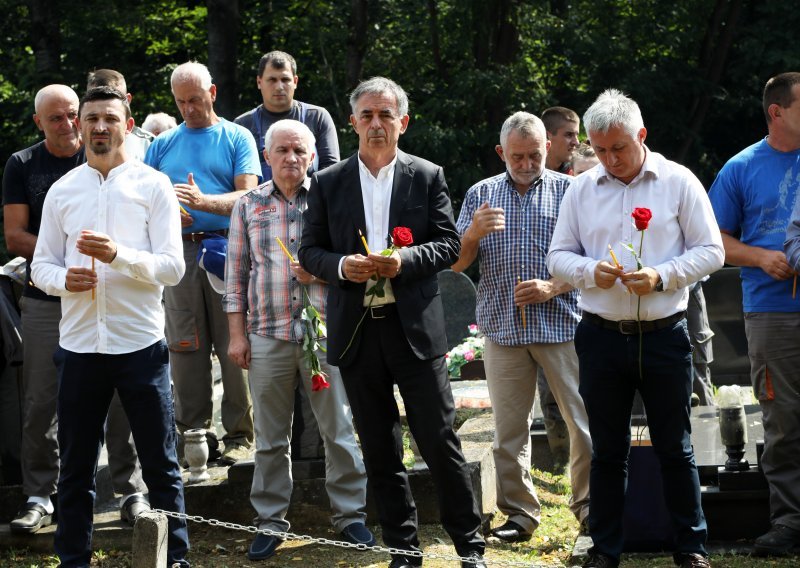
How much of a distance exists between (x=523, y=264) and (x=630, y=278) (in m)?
1.37

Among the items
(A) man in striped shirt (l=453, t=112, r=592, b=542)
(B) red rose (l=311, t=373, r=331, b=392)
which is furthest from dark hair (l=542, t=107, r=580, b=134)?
(B) red rose (l=311, t=373, r=331, b=392)

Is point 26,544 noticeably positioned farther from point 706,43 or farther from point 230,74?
point 706,43

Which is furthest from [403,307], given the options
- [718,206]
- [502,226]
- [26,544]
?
[26,544]

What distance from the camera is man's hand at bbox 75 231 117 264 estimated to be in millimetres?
5105

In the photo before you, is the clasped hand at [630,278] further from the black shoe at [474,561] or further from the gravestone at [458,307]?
the gravestone at [458,307]

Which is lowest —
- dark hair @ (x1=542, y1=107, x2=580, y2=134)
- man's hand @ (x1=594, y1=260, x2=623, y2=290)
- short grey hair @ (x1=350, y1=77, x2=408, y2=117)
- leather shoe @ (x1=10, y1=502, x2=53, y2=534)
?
leather shoe @ (x1=10, y1=502, x2=53, y2=534)

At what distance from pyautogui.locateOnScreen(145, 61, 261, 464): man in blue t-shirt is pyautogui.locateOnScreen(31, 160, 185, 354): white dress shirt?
1.26 metres

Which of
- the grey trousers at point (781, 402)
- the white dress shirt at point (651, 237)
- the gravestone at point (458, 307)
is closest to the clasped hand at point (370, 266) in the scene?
the white dress shirt at point (651, 237)

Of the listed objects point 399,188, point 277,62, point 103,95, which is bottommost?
point 399,188

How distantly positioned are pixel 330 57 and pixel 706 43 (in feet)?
19.4

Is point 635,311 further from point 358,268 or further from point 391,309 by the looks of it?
point 358,268

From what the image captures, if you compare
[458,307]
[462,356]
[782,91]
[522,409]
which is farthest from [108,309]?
[458,307]

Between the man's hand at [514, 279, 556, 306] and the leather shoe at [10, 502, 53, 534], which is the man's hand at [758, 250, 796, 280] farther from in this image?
the leather shoe at [10, 502, 53, 534]

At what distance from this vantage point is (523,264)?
20.1 feet
